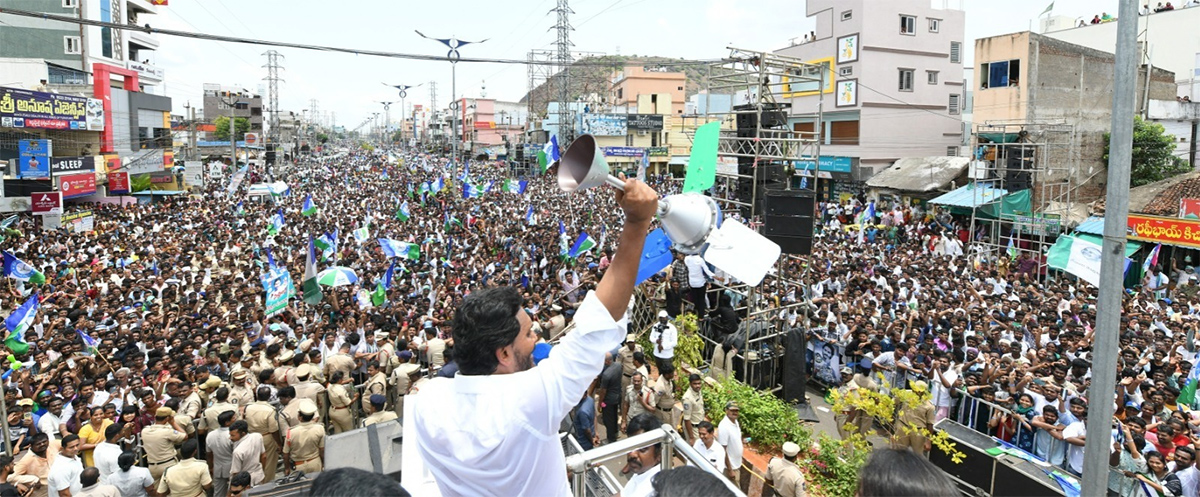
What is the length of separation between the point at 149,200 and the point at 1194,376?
37.8 meters

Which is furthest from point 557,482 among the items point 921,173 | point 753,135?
point 921,173

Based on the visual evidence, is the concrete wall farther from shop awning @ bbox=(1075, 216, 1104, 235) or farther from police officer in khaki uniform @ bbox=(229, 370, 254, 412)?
police officer in khaki uniform @ bbox=(229, 370, 254, 412)

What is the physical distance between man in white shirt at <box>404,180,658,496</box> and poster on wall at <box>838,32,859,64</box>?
34.1 meters

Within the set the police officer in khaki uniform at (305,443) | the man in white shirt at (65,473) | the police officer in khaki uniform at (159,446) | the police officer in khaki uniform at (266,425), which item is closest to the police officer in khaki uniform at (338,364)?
the police officer in khaki uniform at (266,425)

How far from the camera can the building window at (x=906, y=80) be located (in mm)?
33406

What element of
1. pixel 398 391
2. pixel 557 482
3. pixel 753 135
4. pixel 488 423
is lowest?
pixel 398 391

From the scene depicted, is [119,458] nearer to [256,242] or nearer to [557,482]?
[557,482]

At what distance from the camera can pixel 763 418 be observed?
7.77 meters

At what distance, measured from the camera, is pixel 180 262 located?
15.7 meters

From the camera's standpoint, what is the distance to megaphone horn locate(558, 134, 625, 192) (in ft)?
6.72

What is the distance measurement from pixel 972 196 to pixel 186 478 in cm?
2167

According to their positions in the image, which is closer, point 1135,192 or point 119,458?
point 119,458

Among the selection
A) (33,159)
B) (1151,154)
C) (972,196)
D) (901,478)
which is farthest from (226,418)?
(1151,154)

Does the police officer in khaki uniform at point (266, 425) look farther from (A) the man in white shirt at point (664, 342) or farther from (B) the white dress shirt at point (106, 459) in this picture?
(A) the man in white shirt at point (664, 342)
